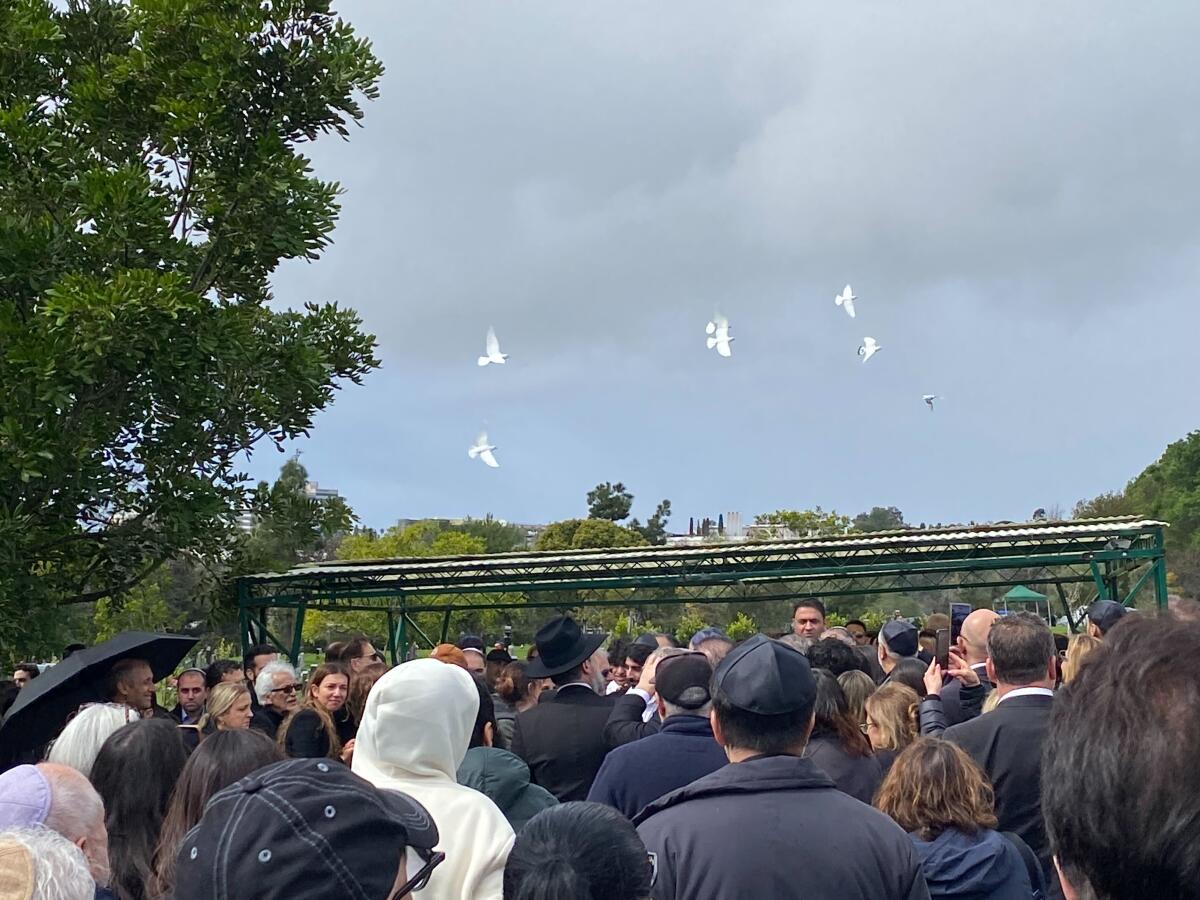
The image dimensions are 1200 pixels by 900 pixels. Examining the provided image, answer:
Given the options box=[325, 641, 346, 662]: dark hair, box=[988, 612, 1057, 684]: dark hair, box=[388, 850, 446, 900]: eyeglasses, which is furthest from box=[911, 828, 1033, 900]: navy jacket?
box=[325, 641, 346, 662]: dark hair

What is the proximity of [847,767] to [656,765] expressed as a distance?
770 millimetres

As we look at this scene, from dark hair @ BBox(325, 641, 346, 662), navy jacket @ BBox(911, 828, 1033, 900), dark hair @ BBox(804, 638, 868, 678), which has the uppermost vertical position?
dark hair @ BBox(325, 641, 346, 662)

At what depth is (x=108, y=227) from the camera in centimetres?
916

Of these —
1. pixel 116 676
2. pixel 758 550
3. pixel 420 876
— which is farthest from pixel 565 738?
pixel 758 550

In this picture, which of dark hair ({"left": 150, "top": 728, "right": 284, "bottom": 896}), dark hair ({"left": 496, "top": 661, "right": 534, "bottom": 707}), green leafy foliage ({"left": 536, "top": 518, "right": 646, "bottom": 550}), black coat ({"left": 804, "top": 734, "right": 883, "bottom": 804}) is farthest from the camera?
green leafy foliage ({"left": 536, "top": 518, "right": 646, "bottom": 550})

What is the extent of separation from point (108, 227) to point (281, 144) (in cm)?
167

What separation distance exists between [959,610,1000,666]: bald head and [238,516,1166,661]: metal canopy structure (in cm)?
1132

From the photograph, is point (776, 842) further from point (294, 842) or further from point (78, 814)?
point (78, 814)

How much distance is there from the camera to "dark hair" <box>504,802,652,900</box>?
229 cm

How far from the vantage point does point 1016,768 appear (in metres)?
4.45

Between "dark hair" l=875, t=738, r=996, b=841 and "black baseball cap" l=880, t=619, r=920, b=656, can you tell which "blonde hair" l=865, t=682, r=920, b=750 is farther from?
"black baseball cap" l=880, t=619, r=920, b=656

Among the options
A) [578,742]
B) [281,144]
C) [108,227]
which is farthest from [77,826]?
[281,144]

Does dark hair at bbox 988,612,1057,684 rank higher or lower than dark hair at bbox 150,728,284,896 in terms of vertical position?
higher

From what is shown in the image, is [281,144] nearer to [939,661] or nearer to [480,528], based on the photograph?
[939,661]
